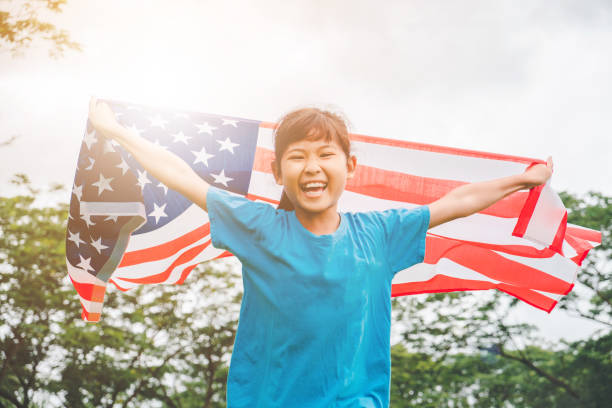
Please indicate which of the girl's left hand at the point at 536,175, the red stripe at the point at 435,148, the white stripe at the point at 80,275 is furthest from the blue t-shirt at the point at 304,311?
the red stripe at the point at 435,148

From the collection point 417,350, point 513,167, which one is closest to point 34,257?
point 417,350

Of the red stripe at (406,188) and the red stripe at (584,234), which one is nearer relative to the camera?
the red stripe at (406,188)

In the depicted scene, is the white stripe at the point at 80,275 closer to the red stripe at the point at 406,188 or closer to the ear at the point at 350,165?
the red stripe at the point at 406,188

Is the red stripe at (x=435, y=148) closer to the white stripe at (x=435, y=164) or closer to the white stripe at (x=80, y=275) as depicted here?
the white stripe at (x=435, y=164)

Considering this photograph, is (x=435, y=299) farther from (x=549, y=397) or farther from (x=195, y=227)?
(x=195, y=227)

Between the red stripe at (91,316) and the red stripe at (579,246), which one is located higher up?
the red stripe at (579,246)

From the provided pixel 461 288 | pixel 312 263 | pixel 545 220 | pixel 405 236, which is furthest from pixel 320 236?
pixel 461 288

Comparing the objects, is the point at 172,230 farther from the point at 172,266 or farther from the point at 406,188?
the point at 406,188

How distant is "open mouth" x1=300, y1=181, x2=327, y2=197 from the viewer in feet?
6.59

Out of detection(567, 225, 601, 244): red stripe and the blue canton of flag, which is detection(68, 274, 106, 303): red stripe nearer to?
the blue canton of flag

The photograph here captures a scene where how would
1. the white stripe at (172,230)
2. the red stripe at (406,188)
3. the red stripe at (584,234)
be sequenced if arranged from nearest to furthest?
1. the red stripe at (406,188)
2. the white stripe at (172,230)
3. the red stripe at (584,234)

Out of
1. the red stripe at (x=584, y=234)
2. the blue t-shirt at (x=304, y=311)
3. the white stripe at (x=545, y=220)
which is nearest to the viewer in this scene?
the blue t-shirt at (x=304, y=311)

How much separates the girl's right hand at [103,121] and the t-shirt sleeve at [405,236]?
113cm

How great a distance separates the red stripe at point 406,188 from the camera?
11.7ft
